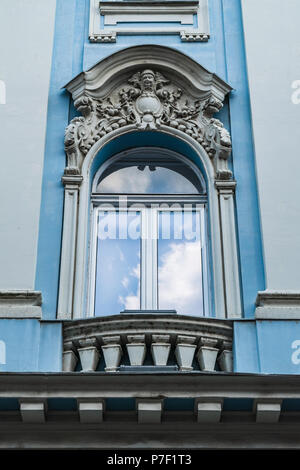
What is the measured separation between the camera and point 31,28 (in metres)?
10.3

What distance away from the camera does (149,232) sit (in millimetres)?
9344

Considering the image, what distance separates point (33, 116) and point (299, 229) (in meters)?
3.44

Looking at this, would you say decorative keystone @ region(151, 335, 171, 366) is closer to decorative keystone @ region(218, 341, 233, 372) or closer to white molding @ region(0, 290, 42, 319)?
decorative keystone @ region(218, 341, 233, 372)

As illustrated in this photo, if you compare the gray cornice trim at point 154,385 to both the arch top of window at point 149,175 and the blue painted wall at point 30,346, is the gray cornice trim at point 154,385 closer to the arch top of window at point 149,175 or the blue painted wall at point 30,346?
the blue painted wall at point 30,346

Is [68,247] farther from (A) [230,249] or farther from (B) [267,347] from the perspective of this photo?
(B) [267,347]

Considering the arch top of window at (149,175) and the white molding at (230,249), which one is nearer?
the white molding at (230,249)

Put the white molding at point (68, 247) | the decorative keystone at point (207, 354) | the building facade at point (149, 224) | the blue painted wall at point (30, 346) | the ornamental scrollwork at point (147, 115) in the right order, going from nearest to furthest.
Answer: the building facade at point (149, 224) < the blue painted wall at point (30, 346) < the decorative keystone at point (207, 354) < the white molding at point (68, 247) < the ornamental scrollwork at point (147, 115)

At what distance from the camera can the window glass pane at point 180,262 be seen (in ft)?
29.0

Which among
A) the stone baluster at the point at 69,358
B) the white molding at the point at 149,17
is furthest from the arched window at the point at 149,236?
the white molding at the point at 149,17

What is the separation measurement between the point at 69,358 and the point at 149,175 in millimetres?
2838

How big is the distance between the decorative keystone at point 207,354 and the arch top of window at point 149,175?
2.22 m

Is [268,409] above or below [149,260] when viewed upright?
below

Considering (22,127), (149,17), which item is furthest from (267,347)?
(149,17)

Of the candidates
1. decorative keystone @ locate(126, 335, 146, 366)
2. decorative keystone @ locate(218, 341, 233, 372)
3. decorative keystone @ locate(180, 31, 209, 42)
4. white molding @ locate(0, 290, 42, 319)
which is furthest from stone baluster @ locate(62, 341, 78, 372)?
decorative keystone @ locate(180, 31, 209, 42)
